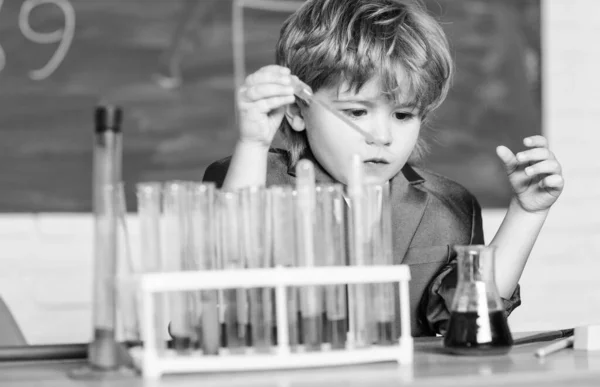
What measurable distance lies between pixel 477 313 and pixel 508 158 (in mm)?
307

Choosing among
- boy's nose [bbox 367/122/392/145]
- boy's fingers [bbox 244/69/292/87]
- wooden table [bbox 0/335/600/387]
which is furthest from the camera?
boy's nose [bbox 367/122/392/145]

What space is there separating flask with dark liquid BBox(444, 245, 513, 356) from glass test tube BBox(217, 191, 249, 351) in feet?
0.73

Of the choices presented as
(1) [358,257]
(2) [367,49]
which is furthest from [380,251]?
(2) [367,49]

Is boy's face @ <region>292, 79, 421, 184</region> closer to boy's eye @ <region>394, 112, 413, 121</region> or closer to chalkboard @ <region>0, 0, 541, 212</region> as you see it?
boy's eye @ <region>394, 112, 413, 121</region>

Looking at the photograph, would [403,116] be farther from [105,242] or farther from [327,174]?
[105,242]

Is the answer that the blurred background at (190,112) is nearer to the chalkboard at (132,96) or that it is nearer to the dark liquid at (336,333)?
the chalkboard at (132,96)

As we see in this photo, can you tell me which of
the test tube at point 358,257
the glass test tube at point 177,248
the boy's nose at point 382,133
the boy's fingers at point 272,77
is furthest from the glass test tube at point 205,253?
the boy's nose at point 382,133

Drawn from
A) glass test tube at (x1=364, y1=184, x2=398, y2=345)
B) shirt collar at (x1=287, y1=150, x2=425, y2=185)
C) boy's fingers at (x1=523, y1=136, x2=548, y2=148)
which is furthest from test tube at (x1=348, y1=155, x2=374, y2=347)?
shirt collar at (x1=287, y1=150, x2=425, y2=185)

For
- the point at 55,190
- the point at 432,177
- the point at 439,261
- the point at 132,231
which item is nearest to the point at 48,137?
the point at 55,190

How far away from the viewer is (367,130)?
3.93 feet

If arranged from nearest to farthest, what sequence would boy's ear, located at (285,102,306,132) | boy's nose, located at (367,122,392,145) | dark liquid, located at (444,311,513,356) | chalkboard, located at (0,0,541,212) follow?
dark liquid, located at (444,311,513,356) → boy's nose, located at (367,122,392,145) → boy's ear, located at (285,102,306,132) → chalkboard, located at (0,0,541,212)

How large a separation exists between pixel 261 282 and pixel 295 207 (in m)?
0.09

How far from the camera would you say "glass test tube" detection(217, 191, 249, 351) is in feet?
2.74

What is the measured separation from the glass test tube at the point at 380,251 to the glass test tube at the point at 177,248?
177mm
